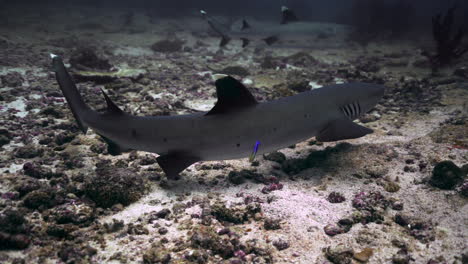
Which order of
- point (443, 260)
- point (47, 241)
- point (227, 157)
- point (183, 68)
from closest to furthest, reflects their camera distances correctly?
point (443, 260), point (47, 241), point (227, 157), point (183, 68)

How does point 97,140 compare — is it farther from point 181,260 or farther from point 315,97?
point 315,97

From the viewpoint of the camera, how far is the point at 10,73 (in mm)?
9312

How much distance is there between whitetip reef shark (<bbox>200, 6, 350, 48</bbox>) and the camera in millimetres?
13133

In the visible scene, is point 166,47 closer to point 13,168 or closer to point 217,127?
point 13,168

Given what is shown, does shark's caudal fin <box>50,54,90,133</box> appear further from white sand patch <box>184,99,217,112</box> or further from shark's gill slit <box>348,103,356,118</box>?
shark's gill slit <box>348,103,356,118</box>

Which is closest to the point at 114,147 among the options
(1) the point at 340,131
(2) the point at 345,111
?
(1) the point at 340,131

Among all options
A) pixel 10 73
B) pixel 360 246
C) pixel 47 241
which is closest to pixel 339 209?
pixel 360 246

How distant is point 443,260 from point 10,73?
1184cm

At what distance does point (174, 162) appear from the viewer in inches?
152

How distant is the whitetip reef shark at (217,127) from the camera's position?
378cm

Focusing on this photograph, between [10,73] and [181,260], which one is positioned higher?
[10,73]

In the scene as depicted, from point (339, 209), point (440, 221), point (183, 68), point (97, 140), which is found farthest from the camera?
point (183, 68)

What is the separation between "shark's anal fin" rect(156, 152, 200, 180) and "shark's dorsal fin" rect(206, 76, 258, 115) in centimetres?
69

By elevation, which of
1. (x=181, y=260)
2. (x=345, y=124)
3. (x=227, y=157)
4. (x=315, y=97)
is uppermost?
(x=315, y=97)
